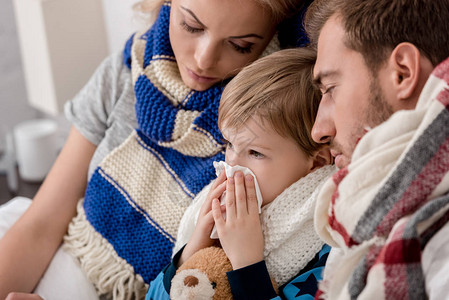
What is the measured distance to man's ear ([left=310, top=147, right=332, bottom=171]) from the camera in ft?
3.20

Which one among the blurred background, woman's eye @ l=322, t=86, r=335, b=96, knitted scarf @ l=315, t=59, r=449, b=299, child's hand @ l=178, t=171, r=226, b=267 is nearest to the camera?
knitted scarf @ l=315, t=59, r=449, b=299

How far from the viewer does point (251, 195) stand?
98 centimetres

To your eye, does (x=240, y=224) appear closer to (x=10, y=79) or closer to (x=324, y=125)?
(x=324, y=125)

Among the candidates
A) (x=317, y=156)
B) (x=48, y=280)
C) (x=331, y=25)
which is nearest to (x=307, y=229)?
(x=317, y=156)

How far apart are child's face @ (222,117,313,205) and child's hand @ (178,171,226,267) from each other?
6 centimetres

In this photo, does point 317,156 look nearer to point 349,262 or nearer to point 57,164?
point 349,262

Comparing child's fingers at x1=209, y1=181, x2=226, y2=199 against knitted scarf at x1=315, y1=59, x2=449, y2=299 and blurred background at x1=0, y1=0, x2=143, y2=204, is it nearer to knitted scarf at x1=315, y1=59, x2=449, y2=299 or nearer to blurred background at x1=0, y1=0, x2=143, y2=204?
knitted scarf at x1=315, y1=59, x2=449, y2=299

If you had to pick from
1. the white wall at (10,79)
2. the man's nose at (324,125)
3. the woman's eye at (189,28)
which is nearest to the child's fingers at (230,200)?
the man's nose at (324,125)

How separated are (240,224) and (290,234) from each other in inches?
3.7

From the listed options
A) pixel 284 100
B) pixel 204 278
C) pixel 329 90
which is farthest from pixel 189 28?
pixel 204 278

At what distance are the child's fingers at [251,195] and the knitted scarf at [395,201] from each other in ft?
0.90

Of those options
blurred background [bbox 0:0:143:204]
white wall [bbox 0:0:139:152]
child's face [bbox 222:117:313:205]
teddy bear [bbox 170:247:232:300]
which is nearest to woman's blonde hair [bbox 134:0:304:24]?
child's face [bbox 222:117:313:205]

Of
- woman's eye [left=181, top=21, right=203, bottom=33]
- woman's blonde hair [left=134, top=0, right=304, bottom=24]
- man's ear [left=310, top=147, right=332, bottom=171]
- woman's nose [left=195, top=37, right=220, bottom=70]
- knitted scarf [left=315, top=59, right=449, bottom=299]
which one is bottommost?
man's ear [left=310, top=147, right=332, bottom=171]

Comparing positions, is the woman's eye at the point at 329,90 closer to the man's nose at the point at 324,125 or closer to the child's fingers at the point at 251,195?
the man's nose at the point at 324,125
